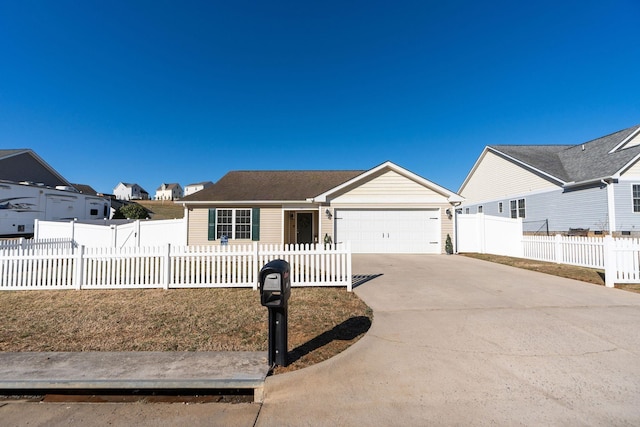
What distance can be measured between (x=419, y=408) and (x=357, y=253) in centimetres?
1165

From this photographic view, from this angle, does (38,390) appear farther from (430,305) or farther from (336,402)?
(430,305)

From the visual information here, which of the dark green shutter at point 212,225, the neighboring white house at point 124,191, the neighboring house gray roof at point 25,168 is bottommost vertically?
the dark green shutter at point 212,225

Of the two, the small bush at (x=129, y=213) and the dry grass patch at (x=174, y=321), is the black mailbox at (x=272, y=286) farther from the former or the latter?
the small bush at (x=129, y=213)

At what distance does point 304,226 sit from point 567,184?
1418 centimetres

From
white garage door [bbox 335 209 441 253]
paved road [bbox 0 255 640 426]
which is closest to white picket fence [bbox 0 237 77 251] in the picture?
paved road [bbox 0 255 640 426]

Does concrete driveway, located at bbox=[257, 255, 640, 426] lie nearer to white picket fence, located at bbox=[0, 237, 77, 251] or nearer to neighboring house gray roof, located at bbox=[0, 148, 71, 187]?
white picket fence, located at bbox=[0, 237, 77, 251]

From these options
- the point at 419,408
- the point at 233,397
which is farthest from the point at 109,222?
the point at 419,408

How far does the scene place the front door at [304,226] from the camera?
17.5 metres

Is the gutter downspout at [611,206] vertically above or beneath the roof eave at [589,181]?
beneath

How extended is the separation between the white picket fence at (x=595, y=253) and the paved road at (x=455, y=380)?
8.54 feet

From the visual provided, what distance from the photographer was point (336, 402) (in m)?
2.68

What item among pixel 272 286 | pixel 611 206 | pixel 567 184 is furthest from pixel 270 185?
pixel 611 206

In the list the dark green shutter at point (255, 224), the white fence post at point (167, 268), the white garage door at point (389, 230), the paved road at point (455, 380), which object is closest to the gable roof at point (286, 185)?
the dark green shutter at point (255, 224)

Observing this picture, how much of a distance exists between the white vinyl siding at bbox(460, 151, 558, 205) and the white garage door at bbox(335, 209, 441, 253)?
778 cm
